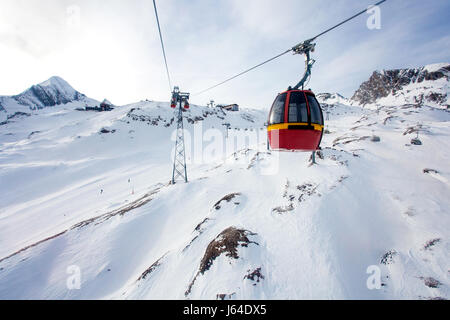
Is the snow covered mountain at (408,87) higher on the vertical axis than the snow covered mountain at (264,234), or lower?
higher

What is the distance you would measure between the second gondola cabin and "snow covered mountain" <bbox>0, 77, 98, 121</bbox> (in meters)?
139

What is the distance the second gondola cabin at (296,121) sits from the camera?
5004mm

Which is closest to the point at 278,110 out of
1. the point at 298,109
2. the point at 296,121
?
the point at 298,109

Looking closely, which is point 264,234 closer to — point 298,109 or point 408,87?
point 298,109

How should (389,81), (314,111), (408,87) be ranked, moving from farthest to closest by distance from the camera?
(389,81), (408,87), (314,111)

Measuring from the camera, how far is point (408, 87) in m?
132

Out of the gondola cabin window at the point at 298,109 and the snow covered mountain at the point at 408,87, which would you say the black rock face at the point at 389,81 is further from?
the gondola cabin window at the point at 298,109

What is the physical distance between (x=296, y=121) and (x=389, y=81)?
217 meters

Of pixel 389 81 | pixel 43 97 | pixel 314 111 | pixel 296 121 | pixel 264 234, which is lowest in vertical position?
pixel 264 234

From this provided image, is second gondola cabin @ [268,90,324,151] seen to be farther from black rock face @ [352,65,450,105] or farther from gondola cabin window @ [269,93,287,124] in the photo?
black rock face @ [352,65,450,105]

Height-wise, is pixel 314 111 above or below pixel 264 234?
above

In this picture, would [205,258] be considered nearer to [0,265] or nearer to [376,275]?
[376,275]

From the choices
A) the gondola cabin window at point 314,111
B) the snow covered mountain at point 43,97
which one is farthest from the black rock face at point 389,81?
the snow covered mountain at point 43,97

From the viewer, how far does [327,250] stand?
19.8ft
